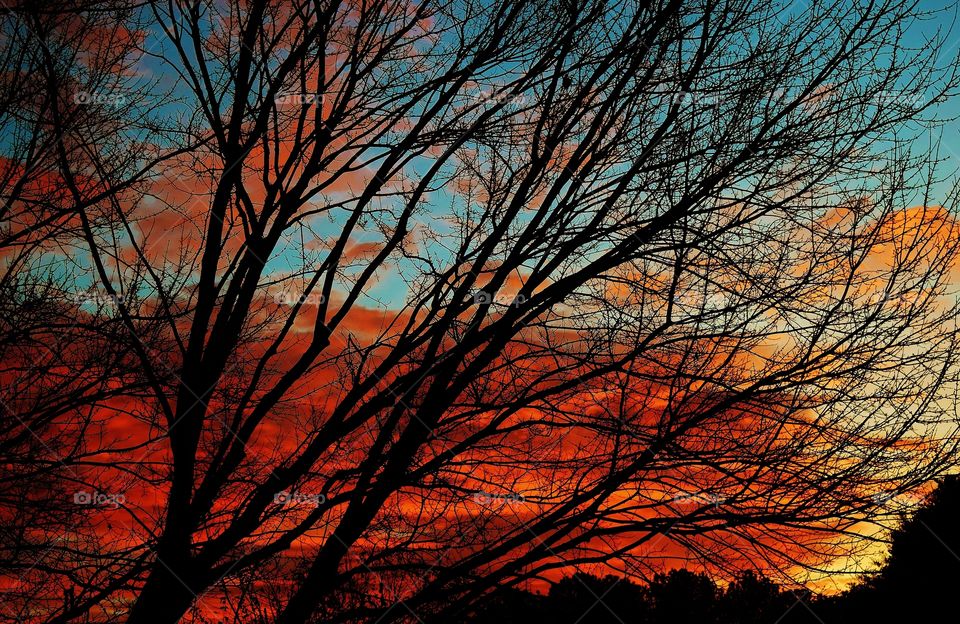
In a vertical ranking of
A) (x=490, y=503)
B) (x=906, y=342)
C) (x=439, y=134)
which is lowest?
(x=906, y=342)

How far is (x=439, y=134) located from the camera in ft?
17.5

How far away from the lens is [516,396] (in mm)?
4973

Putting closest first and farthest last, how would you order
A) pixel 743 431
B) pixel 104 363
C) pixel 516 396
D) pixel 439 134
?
pixel 743 431
pixel 516 396
pixel 439 134
pixel 104 363

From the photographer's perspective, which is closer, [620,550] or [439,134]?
[620,550]

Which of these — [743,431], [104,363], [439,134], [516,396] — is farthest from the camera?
[104,363]

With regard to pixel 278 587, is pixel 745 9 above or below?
above

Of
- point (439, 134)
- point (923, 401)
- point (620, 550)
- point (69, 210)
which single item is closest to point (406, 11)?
point (439, 134)

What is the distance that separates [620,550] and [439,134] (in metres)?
3.08

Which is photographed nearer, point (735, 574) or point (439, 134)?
point (735, 574)

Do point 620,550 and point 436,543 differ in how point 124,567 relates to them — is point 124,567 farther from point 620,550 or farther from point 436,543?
point 620,550

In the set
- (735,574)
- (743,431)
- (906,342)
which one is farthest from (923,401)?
(735,574)

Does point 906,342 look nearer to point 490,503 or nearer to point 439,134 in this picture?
point 490,503

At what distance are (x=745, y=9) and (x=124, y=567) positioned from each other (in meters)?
5.79

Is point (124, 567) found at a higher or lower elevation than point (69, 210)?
lower
